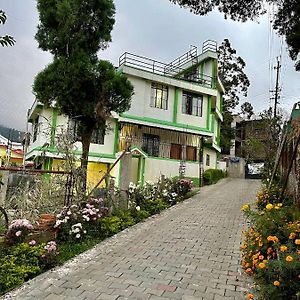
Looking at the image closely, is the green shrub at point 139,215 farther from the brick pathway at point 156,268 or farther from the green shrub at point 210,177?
the green shrub at point 210,177

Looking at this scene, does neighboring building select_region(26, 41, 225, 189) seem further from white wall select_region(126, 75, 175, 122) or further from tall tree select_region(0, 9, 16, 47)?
tall tree select_region(0, 9, 16, 47)

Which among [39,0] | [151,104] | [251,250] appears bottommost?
[251,250]

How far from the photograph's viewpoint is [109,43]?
11812mm

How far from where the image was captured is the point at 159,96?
65.2 feet

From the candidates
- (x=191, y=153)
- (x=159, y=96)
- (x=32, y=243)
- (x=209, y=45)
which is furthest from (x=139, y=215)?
(x=209, y=45)

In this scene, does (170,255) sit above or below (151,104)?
below

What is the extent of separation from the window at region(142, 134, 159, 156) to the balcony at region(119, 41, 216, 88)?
4.12 meters

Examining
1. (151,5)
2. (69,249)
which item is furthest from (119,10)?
(69,249)

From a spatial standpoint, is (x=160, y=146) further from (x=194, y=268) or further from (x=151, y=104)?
(x=194, y=268)

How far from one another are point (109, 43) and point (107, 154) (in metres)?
8.01

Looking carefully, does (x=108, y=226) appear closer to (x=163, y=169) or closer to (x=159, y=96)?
(x=163, y=169)

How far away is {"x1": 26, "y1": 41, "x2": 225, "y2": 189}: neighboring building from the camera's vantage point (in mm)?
18281

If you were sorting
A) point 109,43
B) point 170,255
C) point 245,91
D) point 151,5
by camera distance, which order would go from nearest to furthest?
point 170,255
point 151,5
point 109,43
point 245,91

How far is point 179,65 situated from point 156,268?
2141 cm
